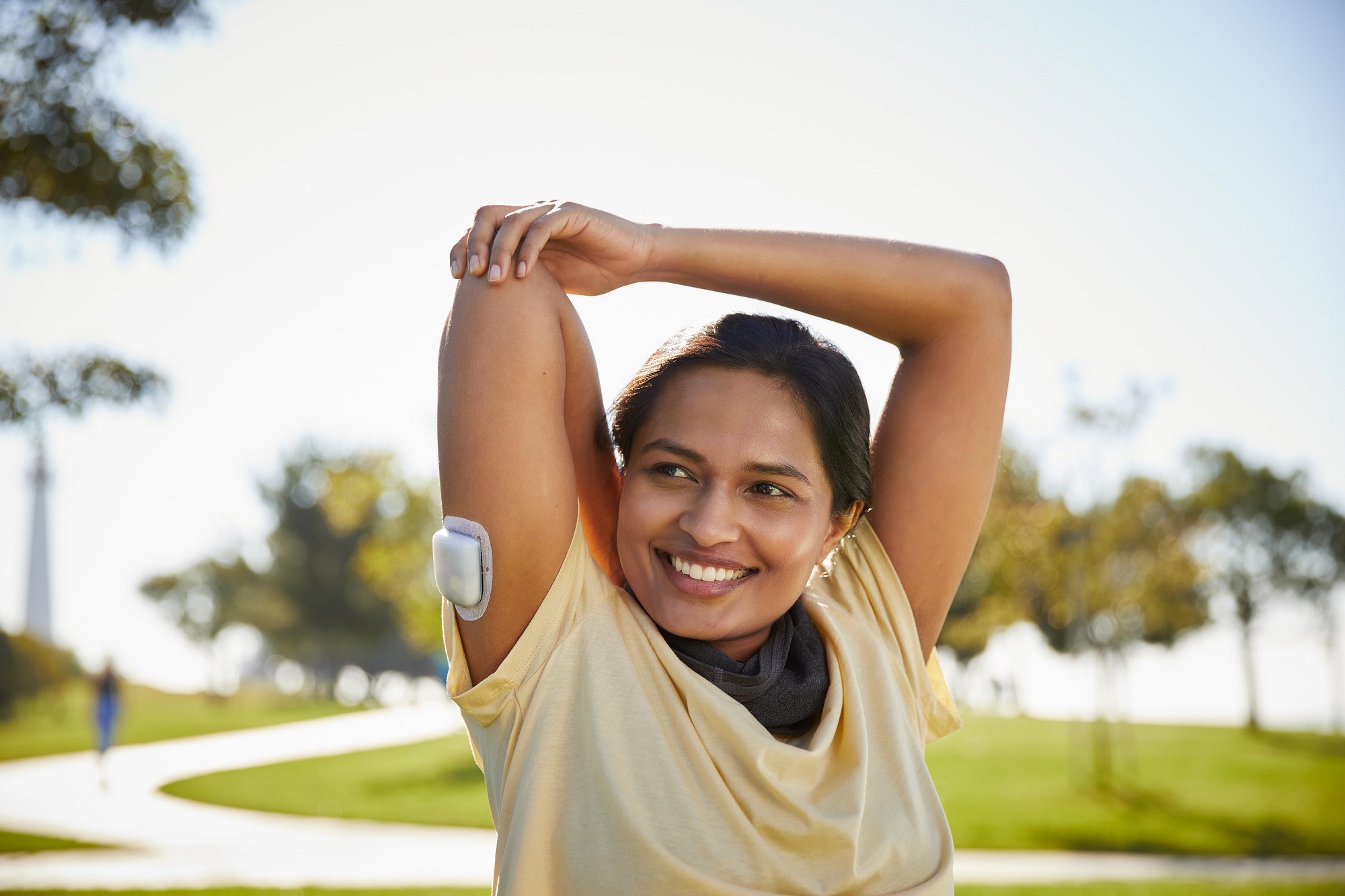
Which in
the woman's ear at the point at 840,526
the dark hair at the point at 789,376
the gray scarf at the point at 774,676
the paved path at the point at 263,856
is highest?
the dark hair at the point at 789,376

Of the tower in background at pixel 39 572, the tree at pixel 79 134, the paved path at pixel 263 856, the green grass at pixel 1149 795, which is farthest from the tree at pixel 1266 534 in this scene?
the tower in background at pixel 39 572

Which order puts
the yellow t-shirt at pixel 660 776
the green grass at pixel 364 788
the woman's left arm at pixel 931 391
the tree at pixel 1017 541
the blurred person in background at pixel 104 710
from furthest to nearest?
the tree at pixel 1017 541
the blurred person in background at pixel 104 710
the green grass at pixel 364 788
the woman's left arm at pixel 931 391
the yellow t-shirt at pixel 660 776

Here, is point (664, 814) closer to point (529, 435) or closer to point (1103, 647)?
point (529, 435)

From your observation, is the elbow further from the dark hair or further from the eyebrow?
the eyebrow

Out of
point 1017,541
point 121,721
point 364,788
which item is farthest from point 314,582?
point 1017,541

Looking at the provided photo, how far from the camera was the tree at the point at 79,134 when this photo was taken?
27.1 feet

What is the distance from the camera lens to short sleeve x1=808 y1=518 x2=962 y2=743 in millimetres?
2082

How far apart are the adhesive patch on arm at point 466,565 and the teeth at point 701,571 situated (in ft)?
1.01

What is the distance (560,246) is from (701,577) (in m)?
0.61

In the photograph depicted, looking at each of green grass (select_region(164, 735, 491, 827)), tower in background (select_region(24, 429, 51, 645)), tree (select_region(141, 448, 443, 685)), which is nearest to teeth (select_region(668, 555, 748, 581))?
green grass (select_region(164, 735, 491, 827))

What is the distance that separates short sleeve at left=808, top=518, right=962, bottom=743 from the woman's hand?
68 centimetres

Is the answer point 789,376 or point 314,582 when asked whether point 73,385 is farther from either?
point 314,582

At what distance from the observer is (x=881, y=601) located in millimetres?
2105

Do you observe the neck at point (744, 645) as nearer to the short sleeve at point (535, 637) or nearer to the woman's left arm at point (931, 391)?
the short sleeve at point (535, 637)
